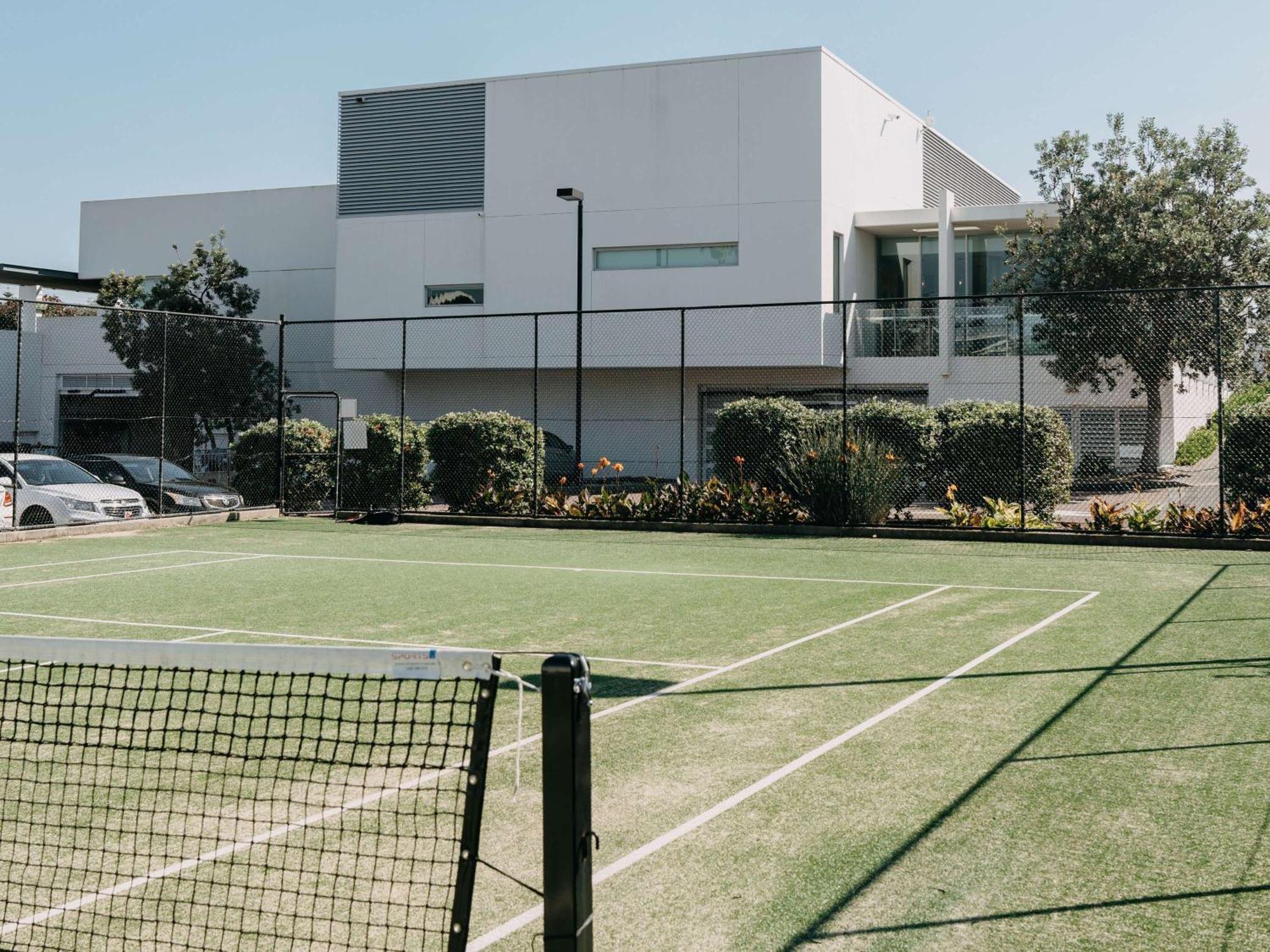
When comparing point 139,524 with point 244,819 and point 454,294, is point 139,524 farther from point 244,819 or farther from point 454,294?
point 454,294

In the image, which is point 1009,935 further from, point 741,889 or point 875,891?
point 741,889

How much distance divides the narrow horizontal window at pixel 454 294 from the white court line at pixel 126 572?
2190cm

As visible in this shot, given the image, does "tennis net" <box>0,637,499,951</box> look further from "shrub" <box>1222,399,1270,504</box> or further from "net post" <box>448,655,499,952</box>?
"shrub" <box>1222,399,1270,504</box>

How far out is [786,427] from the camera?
22688 mm

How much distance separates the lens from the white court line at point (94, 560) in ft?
50.8

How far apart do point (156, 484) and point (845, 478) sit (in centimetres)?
1209

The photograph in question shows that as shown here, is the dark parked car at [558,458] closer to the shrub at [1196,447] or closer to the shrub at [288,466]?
A: the shrub at [288,466]

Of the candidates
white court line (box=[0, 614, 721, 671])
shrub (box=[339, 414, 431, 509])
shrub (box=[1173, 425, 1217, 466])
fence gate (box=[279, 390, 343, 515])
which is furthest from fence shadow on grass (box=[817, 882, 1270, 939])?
shrub (box=[1173, 425, 1217, 466])

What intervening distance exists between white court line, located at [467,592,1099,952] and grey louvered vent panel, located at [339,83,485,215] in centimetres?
3191

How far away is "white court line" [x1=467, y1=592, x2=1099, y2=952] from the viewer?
4.41 metres

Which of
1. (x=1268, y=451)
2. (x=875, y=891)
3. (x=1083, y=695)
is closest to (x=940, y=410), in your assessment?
(x=1268, y=451)

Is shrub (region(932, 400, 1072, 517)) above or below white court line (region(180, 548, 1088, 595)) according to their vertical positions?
above

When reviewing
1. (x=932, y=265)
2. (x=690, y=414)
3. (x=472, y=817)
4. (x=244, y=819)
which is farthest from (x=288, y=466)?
(x=472, y=817)

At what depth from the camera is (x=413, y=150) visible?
39.5 meters
